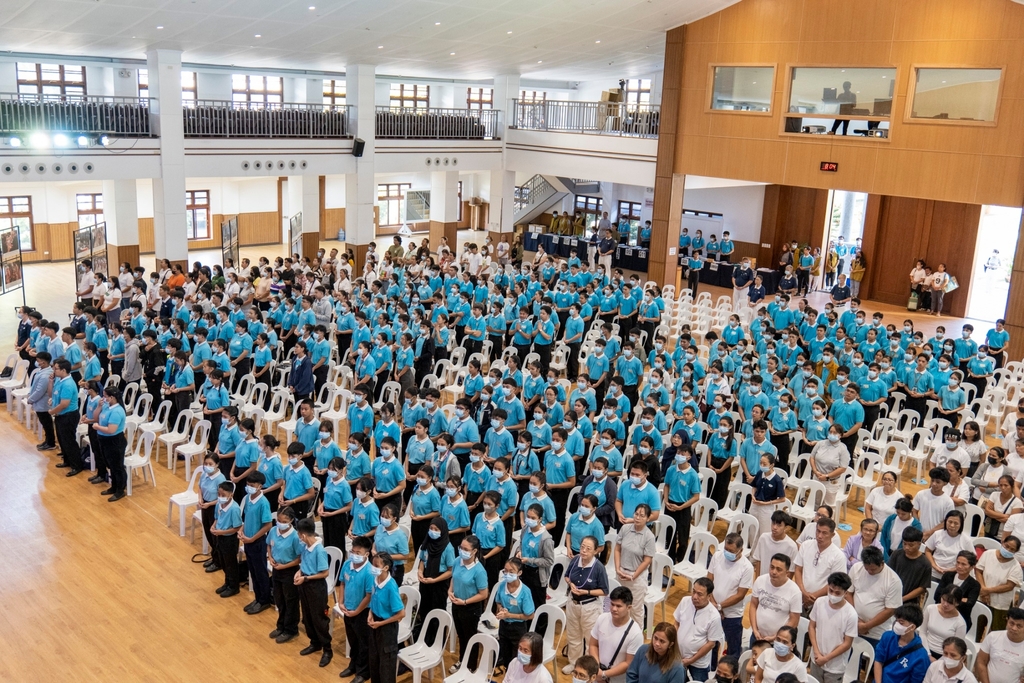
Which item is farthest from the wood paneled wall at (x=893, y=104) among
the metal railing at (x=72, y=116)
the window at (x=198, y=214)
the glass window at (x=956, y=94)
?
the window at (x=198, y=214)

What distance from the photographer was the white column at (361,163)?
2220 cm

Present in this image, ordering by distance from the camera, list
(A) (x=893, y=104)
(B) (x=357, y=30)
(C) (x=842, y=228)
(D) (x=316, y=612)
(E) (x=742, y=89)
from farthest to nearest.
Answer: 1. (C) (x=842, y=228)
2. (E) (x=742, y=89)
3. (B) (x=357, y=30)
4. (A) (x=893, y=104)
5. (D) (x=316, y=612)

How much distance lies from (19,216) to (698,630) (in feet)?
79.5

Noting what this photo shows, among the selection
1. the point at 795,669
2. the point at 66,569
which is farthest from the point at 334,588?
the point at 795,669

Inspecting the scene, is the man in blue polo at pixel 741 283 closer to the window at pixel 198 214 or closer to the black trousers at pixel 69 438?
the black trousers at pixel 69 438

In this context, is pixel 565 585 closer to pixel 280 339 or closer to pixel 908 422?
pixel 908 422

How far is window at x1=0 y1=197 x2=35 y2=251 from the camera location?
953 inches

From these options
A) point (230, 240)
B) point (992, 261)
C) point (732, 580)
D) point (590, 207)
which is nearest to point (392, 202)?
point (590, 207)

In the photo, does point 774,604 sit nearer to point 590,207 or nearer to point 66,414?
point 66,414

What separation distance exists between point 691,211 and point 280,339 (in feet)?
53.3

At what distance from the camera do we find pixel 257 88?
2778cm

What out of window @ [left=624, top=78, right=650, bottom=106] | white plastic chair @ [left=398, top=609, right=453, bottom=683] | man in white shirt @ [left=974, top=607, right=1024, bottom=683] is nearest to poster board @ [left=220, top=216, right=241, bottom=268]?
window @ [left=624, top=78, right=650, bottom=106]

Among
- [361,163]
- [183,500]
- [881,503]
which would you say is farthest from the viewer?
[361,163]

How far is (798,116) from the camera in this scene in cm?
1888
